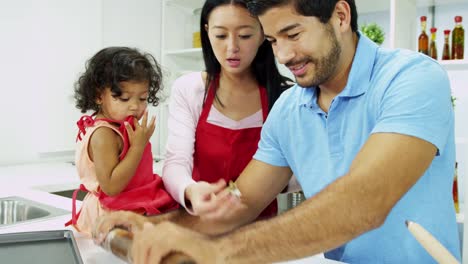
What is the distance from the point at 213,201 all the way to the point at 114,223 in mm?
222

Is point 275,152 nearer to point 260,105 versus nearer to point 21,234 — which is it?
point 260,105

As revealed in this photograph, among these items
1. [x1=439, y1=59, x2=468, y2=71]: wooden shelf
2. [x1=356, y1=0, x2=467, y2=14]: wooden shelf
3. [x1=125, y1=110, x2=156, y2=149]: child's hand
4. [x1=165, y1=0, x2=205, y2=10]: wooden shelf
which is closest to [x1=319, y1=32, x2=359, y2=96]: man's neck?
[x1=125, y1=110, x2=156, y2=149]: child's hand

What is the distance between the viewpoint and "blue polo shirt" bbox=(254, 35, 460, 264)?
879 mm

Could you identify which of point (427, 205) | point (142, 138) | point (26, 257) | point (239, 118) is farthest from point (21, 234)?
point (427, 205)

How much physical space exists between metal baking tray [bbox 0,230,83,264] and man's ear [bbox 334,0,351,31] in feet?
2.52

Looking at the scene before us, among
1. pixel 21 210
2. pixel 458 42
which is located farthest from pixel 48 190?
pixel 458 42

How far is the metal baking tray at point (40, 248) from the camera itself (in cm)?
87

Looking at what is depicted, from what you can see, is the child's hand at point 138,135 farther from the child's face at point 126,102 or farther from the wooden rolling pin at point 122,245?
the wooden rolling pin at point 122,245

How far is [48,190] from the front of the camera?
76.8 inches

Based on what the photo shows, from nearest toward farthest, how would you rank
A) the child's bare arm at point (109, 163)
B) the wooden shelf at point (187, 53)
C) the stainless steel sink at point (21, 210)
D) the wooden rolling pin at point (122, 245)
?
the wooden rolling pin at point (122, 245), the child's bare arm at point (109, 163), the stainless steel sink at point (21, 210), the wooden shelf at point (187, 53)

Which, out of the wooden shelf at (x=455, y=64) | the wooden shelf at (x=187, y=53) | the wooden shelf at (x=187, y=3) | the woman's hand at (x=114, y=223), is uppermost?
the wooden shelf at (x=187, y=3)

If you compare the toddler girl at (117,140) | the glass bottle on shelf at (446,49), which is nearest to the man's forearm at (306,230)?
the toddler girl at (117,140)

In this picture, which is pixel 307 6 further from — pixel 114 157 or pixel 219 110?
pixel 114 157

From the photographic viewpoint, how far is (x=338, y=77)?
3.67 feet
